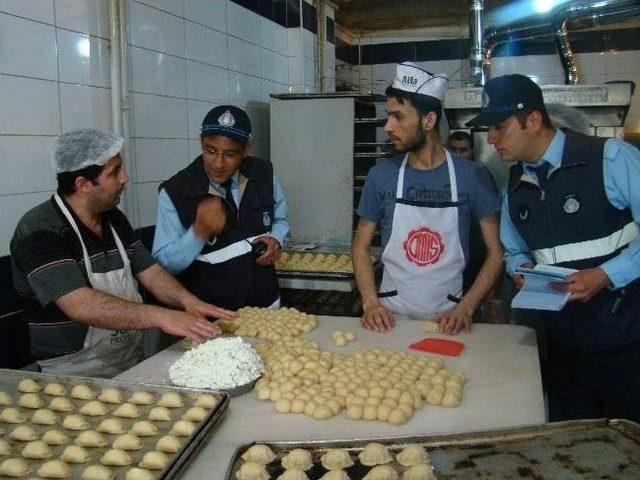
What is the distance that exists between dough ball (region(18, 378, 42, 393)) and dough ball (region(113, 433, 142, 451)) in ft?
1.38

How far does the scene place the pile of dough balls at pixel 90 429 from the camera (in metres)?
1.29

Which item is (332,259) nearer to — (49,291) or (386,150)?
(386,150)

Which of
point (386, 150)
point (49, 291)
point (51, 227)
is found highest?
point (386, 150)

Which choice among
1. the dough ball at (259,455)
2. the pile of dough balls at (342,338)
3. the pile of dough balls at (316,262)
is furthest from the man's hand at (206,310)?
the pile of dough balls at (316,262)

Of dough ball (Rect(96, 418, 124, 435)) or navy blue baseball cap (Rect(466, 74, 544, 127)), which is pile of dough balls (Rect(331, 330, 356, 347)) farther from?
navy blue baseball cap (Rect(466, 74, 544, 127))

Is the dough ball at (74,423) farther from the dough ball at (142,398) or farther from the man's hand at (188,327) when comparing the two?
the man's hand at (188,327)

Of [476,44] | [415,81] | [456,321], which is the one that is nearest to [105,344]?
[456,321]

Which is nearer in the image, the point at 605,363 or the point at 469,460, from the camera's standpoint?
the point at 469,460

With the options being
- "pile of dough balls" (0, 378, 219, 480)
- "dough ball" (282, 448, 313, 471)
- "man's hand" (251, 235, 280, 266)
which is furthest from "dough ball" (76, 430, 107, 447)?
"man's hand" (251, 235, 280, 266)

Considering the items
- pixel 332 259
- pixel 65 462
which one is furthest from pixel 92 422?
pixel 332 259

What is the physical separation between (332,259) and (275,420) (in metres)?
2.16

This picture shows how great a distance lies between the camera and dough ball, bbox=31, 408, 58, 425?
1.50 meters

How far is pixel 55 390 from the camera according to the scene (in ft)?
5.34

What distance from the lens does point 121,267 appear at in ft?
7.24
